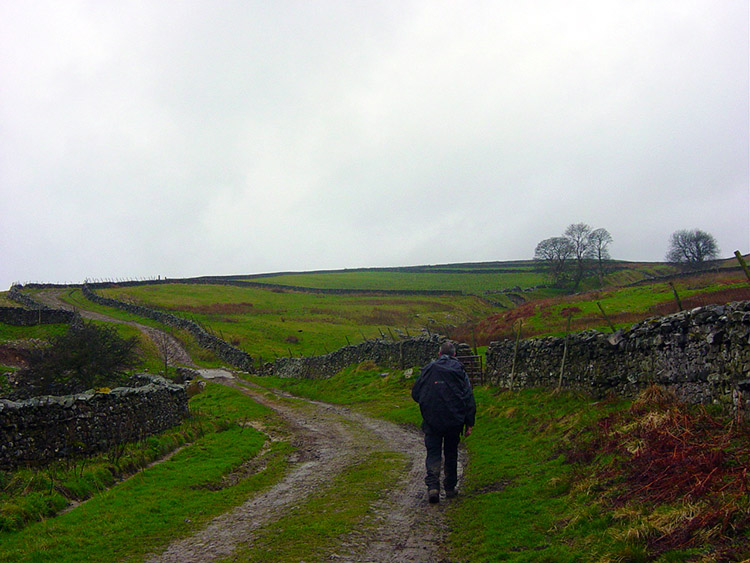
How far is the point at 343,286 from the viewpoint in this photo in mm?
111438

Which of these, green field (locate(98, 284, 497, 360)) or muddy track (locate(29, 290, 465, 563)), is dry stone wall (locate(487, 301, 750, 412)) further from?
green field (locate(98, 284, 497, 360))

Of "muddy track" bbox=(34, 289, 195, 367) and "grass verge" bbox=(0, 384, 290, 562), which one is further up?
"grass verge" bbox=(0, 384, 290, 562)

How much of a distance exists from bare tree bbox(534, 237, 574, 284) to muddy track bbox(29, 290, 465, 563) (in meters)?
83.4

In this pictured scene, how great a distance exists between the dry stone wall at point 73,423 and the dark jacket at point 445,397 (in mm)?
8764

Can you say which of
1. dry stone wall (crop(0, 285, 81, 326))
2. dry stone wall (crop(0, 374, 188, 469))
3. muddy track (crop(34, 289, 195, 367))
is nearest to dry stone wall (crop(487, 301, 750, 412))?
dry stone wall (crop(0, 374, 188, 469))

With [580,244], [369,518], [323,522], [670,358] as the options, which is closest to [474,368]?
[670,358]

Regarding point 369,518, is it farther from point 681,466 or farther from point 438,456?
point 681,466

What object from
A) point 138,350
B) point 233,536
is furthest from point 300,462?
point 138,350

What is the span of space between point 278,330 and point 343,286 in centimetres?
5790

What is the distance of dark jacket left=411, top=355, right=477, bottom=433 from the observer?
8.35 meters

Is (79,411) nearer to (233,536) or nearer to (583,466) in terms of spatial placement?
(233,536)

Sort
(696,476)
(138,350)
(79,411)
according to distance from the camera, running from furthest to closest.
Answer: (138,350)
(79,411)
(696,476)

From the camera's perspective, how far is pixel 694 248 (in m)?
85.2

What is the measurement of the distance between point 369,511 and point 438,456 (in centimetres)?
146
